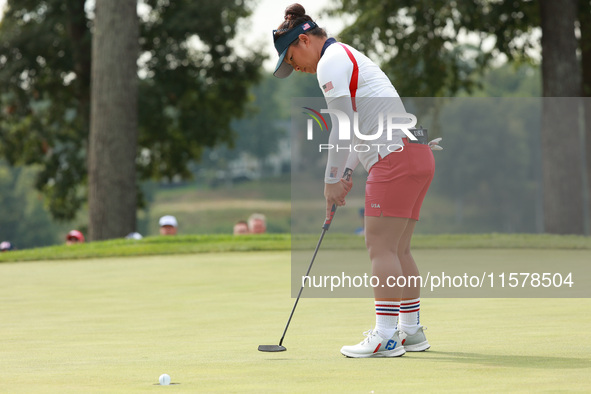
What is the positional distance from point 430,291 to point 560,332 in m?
2.30

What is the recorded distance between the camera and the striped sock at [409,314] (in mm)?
4882

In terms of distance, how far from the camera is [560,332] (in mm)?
5055

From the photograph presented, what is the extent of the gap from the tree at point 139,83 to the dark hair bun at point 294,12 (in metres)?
21.5

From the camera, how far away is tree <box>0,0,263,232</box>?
86.7ft

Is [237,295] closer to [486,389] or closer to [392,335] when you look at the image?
[392,335]

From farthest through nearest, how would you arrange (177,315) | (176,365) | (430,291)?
(430,291)
(177,315)
(176,365)

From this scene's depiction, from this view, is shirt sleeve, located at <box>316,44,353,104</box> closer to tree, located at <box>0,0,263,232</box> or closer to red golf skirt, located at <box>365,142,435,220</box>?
red golf skirt, located at <box>365,142,435,220</box>

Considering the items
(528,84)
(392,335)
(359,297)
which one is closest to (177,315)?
(359,297)

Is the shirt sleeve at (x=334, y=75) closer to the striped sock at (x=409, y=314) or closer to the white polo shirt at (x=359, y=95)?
the white polo shirt at (x=359, y=95)

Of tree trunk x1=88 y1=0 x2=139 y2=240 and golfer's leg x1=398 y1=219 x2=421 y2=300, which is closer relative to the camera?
golfer's leg x1=398 y1=219 x2=421 y2=300

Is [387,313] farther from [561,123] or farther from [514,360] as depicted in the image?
[561,123]

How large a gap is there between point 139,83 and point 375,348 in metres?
22.9

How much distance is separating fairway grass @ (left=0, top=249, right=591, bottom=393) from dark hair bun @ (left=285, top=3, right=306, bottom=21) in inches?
63.6

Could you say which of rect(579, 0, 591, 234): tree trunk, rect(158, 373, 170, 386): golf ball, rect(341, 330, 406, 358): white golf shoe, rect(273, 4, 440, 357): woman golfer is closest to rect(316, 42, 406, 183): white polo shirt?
rect(273, 4, 440, 357): woman golfer
